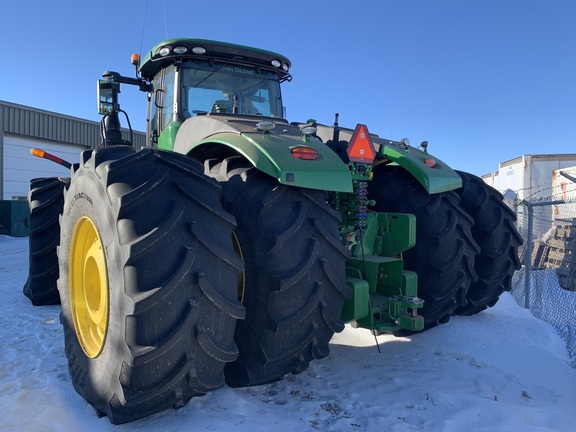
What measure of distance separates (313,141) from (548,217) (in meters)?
13.4

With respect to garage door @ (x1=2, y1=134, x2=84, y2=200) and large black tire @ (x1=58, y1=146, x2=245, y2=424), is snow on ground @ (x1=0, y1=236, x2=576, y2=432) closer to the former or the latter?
large black tire @ (x1=58, y1=146, x2=245, y2=424)

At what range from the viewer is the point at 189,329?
2.14 meters

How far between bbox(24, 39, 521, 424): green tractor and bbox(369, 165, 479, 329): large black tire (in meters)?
0.01

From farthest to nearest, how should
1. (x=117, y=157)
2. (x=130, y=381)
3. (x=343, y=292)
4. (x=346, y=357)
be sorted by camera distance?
(x=346, y=357), (x=343, y=292), (x=117, y=157), (x=130, y=381)

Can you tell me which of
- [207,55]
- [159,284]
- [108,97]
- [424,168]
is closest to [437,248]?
[424,168]

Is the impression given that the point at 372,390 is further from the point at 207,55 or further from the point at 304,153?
the point at 207,55

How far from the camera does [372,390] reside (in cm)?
302

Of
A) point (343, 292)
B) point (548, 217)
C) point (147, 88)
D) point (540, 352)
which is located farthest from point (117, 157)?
point (548, 217)

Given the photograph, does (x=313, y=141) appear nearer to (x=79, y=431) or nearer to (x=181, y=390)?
(x=181, y=390)

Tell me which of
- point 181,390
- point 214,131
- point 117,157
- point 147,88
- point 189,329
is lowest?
point 181,390

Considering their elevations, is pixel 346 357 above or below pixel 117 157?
below

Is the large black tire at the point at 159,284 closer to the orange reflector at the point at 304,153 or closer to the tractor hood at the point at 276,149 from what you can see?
the tractor hood at the point at 276,149

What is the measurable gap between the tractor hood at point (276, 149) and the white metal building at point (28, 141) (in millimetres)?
19539

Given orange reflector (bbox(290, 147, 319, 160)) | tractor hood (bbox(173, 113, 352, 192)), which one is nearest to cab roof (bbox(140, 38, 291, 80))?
tractor hood (bbox(173, 113, 352, 192))
